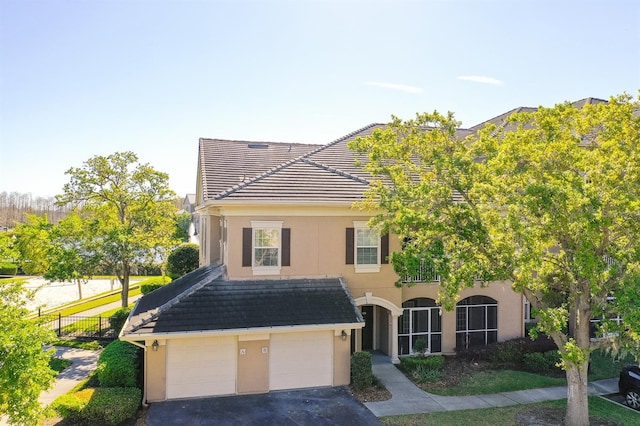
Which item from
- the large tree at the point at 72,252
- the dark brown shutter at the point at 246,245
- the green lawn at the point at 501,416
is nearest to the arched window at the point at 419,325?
the green lawn at the point at 501,416

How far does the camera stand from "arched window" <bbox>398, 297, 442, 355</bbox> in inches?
701

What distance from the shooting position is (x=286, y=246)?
51.0ft

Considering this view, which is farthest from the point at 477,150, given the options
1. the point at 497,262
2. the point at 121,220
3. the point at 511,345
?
the point at 121,220

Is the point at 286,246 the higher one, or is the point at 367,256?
the point at 286,246

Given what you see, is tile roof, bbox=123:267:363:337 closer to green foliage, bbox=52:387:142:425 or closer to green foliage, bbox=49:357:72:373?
green foliage, bbox=52:387:142:425

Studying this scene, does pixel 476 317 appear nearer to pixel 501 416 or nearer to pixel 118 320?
pixel 501 416

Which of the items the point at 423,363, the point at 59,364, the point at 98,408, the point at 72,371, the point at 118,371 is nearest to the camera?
the point at 98,408

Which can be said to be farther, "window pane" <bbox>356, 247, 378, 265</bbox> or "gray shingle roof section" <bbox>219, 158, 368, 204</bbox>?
"window pane" <bbox>356, 247, 378, 265</bbox>

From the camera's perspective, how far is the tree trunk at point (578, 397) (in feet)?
37.7

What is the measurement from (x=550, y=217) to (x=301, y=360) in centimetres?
906

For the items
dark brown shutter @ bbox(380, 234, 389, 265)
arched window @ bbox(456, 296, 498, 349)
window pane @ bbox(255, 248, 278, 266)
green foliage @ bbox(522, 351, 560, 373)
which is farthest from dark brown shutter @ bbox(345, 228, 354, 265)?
green foliage @ bbox(522, 351, 560, 373)

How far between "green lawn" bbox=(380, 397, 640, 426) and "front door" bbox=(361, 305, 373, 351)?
5983 mm

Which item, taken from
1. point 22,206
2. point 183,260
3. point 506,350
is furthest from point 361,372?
point 22,206

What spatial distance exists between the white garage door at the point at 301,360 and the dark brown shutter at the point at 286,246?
2.61m
